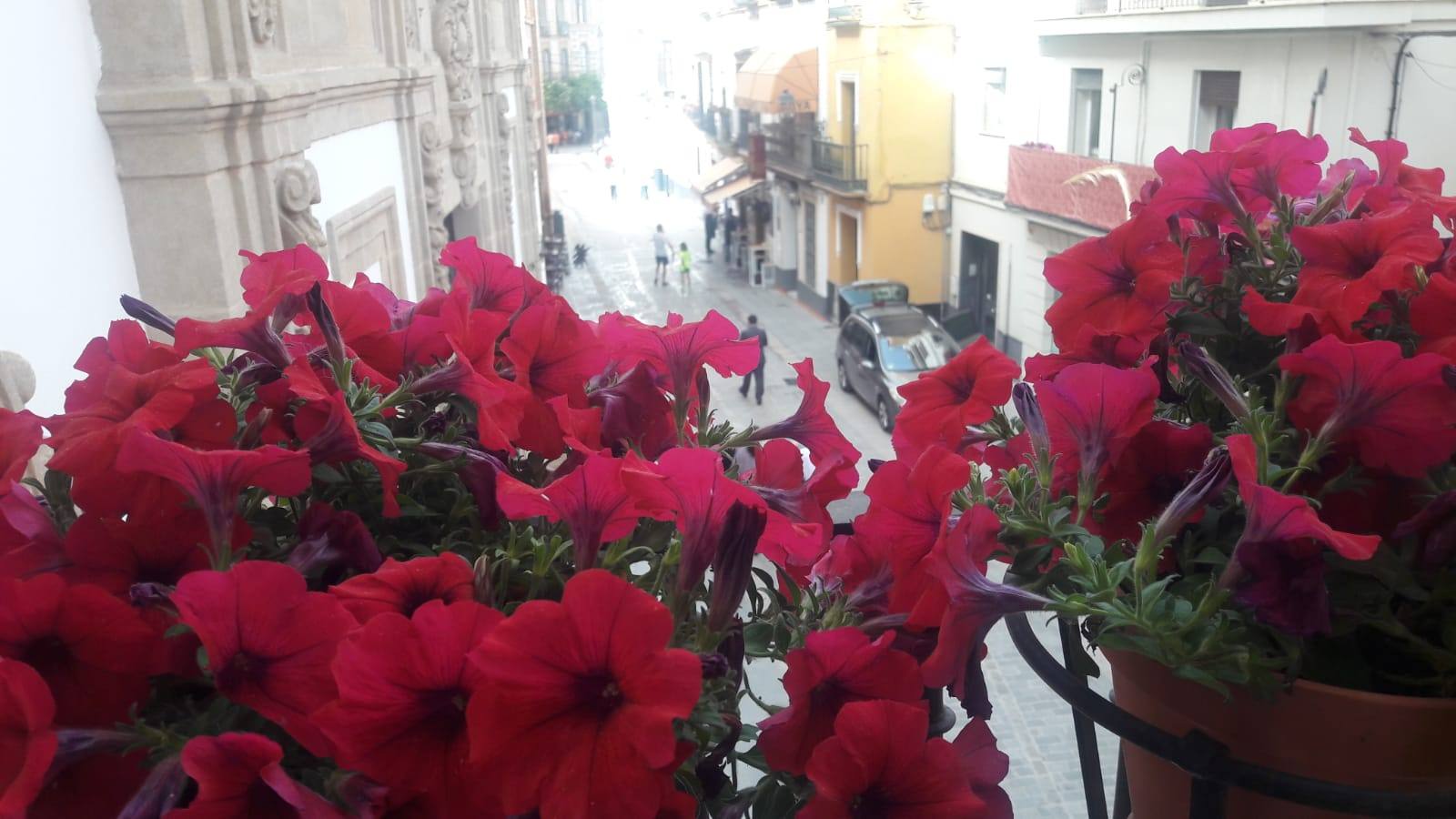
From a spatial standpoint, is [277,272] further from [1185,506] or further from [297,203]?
[297,203]

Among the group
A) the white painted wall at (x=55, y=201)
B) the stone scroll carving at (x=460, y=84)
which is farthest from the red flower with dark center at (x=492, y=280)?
the stone scroll carving at (x=460, y=84)

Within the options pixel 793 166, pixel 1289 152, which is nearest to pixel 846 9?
pixel 793 166

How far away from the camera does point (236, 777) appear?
66cm

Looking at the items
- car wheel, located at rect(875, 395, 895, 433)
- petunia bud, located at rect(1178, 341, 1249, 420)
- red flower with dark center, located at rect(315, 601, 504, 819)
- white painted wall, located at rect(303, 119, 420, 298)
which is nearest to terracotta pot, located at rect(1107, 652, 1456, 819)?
petunia bud, located at rect(1178, 341, 1249, 420)

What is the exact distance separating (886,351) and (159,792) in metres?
10.6

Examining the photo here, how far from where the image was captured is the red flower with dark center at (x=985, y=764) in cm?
83

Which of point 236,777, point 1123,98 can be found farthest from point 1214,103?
point 236,777

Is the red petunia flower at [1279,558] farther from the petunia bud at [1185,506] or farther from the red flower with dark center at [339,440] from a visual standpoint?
the red flower with dark center at [339,440]

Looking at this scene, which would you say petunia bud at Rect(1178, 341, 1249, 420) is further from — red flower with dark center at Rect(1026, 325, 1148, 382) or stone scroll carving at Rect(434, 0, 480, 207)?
stone scroll carving at Rect(434, 0, 480, 207)

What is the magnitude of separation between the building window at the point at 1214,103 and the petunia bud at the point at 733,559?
31.8 ft

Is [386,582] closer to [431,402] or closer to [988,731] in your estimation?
[431,402]

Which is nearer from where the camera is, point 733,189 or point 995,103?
point 995,103

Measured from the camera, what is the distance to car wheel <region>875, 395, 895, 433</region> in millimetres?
10570

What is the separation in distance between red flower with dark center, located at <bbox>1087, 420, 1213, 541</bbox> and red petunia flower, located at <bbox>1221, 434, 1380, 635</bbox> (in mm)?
179
